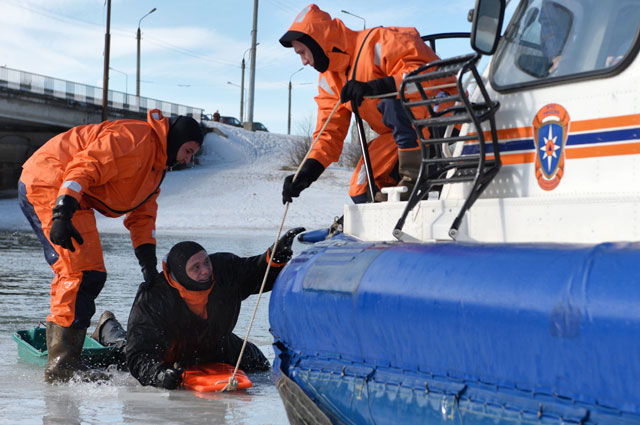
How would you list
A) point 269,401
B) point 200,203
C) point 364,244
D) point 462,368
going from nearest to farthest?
point 462,368
point 364,244
point 269,401
point 200,203

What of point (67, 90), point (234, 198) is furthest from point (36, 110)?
point (234, 198)

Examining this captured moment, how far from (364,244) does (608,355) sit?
1.40m

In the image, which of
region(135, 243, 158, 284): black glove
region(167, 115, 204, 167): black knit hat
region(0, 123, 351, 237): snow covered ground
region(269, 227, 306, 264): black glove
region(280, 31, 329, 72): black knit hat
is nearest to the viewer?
region(280, 31, 329, 72): black knit hat

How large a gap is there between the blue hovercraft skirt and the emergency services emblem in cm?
36

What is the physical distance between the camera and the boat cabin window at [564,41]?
2.87 meters

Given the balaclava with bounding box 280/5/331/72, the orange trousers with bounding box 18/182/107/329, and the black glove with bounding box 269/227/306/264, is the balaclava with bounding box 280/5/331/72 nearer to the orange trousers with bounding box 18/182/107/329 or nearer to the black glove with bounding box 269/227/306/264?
the black glove with bounding box 269/227/306/264

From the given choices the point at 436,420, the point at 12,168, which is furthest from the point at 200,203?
the point at 436,420

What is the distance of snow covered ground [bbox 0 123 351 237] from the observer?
23.2 meters

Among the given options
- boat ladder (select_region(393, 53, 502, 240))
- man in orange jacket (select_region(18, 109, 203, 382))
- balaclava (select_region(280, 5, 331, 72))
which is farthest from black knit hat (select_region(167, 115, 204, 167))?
boat ladder (select_region(393, 53, 502, 240))

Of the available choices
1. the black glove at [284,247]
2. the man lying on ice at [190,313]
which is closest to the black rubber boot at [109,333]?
the man lying on ice at [190,313]

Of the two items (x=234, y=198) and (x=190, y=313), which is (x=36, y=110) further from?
(x=190, y=313)

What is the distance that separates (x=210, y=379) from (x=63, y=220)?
1.21 meters

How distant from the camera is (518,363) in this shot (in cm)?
253

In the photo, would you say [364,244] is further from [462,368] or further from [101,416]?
[101,416]
